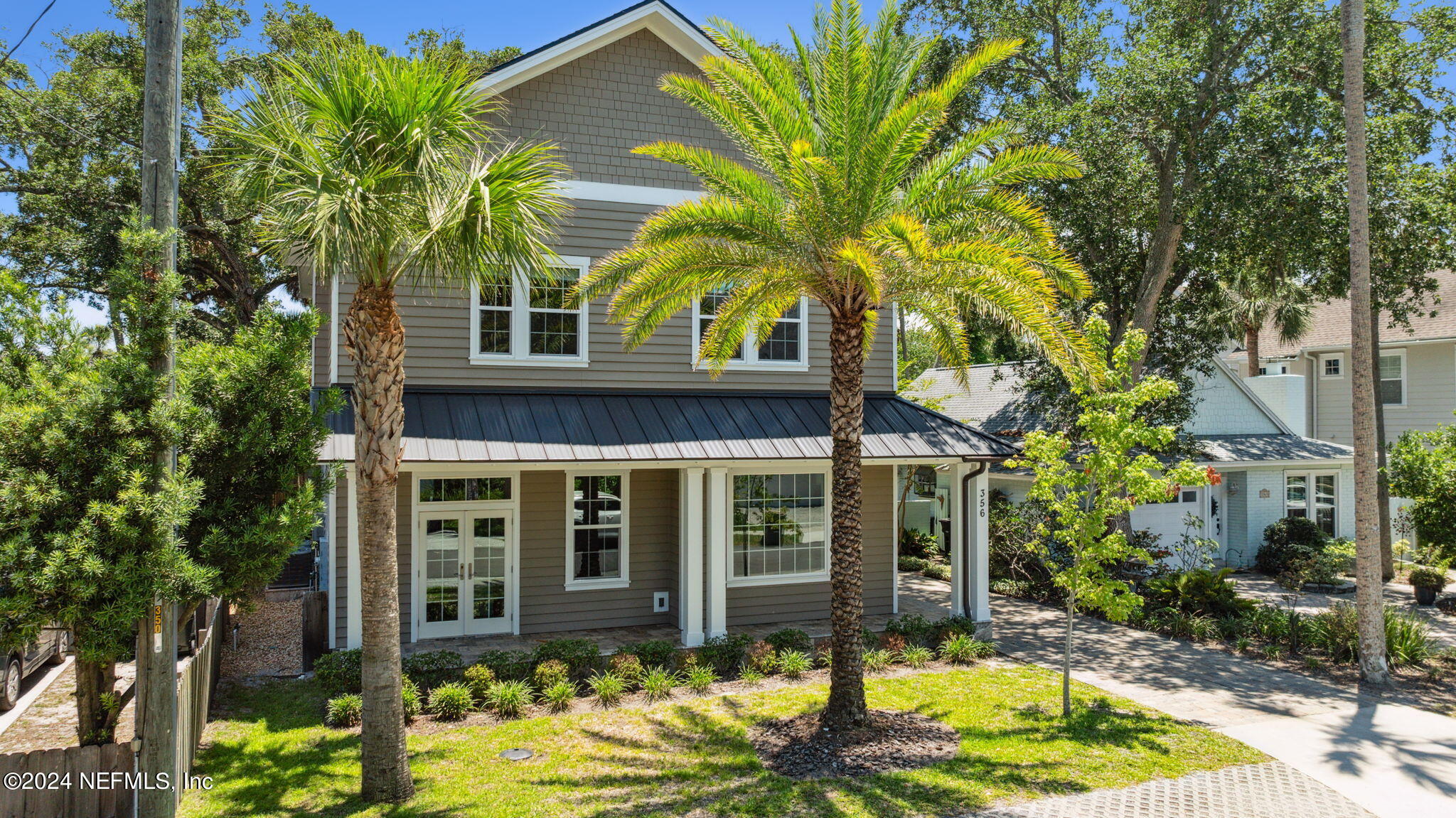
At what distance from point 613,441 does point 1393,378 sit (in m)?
23.2

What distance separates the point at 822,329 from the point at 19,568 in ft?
37.5

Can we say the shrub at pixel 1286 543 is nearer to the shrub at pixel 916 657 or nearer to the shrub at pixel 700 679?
the shrub at pixel 916 657

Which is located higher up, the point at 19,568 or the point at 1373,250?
the point at 1373,250

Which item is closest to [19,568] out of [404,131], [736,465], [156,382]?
[156,382]

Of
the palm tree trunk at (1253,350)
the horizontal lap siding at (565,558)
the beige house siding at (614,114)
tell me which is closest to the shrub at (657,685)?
the horizontal lap siding at (565,558)

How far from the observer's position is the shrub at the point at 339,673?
1006cm

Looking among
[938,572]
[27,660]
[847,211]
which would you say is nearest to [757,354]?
[847,211]

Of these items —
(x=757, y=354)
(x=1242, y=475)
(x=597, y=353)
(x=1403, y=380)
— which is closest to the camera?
(x=597, y=353)

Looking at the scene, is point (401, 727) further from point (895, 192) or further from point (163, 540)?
point (895, 192)

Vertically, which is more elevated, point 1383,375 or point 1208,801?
point 1383,375

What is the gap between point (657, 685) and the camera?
1055 centimetres

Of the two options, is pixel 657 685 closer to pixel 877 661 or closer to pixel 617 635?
pixel 617 635

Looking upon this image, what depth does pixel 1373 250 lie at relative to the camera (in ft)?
49.1

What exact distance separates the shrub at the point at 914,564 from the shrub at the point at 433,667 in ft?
42.3
